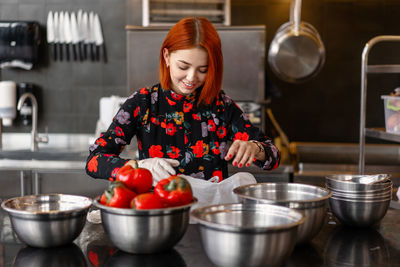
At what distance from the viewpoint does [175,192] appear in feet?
3.52

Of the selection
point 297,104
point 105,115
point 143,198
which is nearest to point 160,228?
point 143,198

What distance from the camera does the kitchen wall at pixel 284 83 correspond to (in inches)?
140

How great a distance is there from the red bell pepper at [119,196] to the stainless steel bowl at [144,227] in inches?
0.8

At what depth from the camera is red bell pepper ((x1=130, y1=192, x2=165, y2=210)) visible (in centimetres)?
102

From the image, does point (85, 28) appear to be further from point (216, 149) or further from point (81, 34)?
point (216, 149)

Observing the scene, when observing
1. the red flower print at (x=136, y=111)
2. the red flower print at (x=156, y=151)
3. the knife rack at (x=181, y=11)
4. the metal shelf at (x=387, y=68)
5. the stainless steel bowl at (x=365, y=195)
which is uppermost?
the knife rack at (x=181, y=11)

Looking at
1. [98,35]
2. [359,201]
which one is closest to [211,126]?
[359,201]

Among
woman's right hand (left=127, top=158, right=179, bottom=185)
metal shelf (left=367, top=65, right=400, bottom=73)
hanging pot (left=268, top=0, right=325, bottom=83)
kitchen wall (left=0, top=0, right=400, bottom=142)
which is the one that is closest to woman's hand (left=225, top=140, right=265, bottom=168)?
woman's right hand (left=127, top=158, right=179, bottom=185)

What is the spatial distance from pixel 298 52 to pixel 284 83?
0.72m

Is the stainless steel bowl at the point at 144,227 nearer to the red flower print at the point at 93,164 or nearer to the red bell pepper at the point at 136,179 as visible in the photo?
the red bell pepper at the point at 136,179

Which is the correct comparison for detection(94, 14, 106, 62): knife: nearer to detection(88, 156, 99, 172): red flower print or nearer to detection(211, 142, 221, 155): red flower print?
detection(211, 142, 221, 155): red flower print

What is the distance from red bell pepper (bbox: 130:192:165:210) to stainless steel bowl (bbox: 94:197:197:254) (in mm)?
15

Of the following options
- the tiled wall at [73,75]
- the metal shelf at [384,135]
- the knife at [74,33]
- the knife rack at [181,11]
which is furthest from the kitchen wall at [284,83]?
the metal shelf at [384,135]

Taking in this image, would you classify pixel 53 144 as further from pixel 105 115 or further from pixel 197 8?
pixel 197 8
